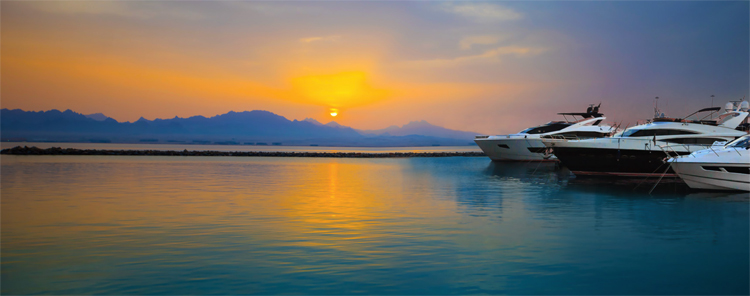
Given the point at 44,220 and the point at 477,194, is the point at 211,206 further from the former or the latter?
the point at 477,194


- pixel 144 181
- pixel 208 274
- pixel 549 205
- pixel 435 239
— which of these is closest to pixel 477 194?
pixel 549 205

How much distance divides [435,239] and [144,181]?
63.6 feet

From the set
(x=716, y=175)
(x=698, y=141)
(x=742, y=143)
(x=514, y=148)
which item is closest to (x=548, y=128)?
(x=514, y=148)

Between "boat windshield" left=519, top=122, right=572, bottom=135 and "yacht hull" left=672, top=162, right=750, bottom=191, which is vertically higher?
"boat windshield" left=519, top=122, right=572, bottom=135

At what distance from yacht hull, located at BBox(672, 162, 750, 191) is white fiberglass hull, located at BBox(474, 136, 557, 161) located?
2176 centimetres

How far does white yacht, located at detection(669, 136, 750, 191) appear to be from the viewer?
19172 mm

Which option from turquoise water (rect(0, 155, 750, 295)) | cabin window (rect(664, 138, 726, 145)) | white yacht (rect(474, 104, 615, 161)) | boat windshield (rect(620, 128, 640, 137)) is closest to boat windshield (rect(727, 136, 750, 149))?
turquoise water (rect(0, 155, 750, 295))

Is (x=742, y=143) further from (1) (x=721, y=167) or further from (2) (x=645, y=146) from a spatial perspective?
(2) (x=645, y=146)

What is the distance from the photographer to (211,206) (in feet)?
53.6

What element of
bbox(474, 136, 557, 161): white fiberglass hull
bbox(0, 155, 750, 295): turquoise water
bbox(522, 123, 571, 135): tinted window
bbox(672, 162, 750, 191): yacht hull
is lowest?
bbox(0, 155, 750, 295): turquoise water

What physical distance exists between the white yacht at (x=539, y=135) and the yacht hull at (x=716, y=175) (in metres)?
21.2

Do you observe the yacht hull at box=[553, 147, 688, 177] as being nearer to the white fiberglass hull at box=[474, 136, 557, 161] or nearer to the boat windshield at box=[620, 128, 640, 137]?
the boat windshield at box=[620, 128, 640, 137]

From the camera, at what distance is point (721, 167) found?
19.5 meters

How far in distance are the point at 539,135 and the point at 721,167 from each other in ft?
78.8
